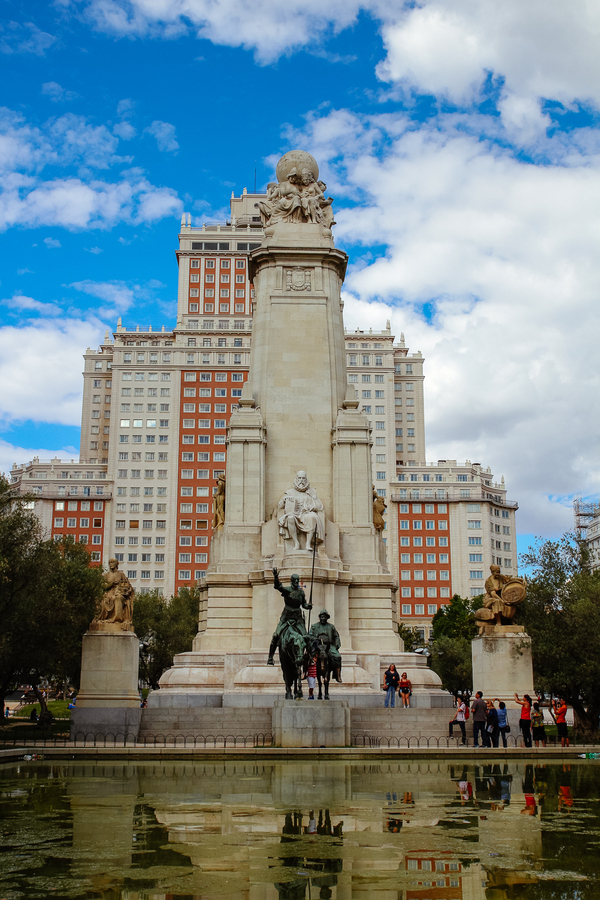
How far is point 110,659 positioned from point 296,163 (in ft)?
66.3

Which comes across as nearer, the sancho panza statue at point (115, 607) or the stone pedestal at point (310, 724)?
the stone pedestal at point (310, 724)

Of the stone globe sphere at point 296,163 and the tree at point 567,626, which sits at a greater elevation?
the stone globe sphere at point 296,163

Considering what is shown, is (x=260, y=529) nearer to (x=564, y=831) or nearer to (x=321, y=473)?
(x=321, y=473)

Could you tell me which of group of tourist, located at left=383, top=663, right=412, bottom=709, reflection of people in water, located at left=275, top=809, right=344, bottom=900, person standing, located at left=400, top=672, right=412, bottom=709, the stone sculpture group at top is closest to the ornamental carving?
the stone sculpture group at top

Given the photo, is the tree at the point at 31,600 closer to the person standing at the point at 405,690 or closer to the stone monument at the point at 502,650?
the person standing at the point at 405,690

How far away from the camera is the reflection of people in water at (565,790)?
1125cm

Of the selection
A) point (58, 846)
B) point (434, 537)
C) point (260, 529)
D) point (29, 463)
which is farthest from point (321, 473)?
point (29, 463)

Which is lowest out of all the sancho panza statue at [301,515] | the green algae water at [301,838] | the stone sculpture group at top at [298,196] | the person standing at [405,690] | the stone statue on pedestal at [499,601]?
the green algae water at [301,838]

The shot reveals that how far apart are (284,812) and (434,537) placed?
110 m

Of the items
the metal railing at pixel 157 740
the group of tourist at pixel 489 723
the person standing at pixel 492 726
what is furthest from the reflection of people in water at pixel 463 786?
the metal railing at pixel 157 740

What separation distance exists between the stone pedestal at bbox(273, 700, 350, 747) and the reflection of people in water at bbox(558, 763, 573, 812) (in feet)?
15.9

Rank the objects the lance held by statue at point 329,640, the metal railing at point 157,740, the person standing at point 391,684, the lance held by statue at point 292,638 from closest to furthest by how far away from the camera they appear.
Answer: the lance held by statue at point 292,638, the lance held by statue at point 329,640, the metal railing at point 157,740, the person standing at point 391,684

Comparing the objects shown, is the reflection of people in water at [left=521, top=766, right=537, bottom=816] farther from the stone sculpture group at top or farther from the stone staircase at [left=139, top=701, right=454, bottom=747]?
the stone sculpture group at top

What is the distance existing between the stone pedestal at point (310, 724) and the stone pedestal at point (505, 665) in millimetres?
8714
